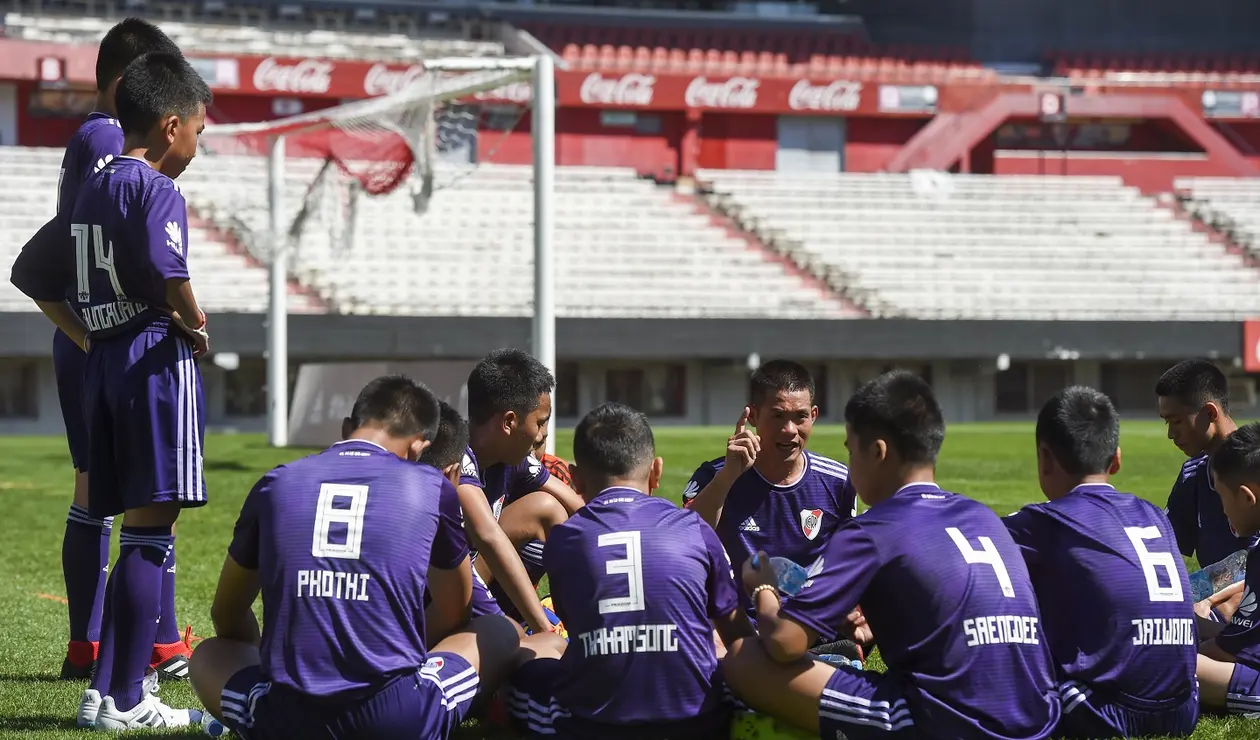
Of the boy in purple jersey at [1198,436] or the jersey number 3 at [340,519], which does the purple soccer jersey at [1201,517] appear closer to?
the boy in purple jersey at [1198,436]

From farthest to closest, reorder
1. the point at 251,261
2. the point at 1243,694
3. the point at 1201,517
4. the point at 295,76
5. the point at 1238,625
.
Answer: the point at 295,76 → the point at 251,261 → the point at 1201,517 → the point at 1238,625 → the point at 1243,694

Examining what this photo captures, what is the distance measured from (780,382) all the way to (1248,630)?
6.07 feet

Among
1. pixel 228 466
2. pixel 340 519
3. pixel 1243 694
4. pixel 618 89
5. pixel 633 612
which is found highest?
pixel 618 89

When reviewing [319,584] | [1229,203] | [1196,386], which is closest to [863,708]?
[319,584]

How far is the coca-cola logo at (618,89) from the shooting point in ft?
125

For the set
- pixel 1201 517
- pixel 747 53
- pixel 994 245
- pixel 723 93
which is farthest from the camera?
pixel 747 53

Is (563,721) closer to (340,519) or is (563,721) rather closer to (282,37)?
(340,519)

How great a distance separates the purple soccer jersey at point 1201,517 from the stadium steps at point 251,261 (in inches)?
921

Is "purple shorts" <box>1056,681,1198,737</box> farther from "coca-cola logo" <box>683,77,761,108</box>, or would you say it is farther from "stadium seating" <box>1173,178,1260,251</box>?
"coca-cola logo" <box>683,77,761,108</box>

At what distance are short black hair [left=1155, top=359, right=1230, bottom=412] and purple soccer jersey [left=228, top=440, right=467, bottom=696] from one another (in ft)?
11.0

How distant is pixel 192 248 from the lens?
30000 mm

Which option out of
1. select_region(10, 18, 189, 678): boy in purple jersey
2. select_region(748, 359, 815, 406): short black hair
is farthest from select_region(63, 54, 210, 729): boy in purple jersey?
select_region(748, 359, 815, 406): short black hair

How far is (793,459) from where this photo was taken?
18.0 feet

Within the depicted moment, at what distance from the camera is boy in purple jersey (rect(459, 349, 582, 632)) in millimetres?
4824
